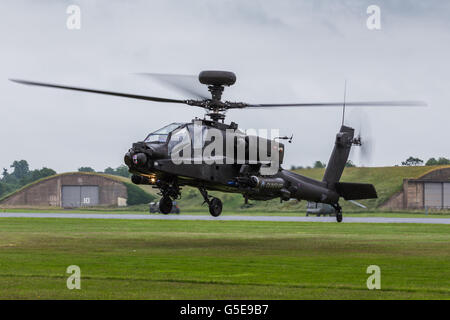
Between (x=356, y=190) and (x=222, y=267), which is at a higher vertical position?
(x=356, y=190)

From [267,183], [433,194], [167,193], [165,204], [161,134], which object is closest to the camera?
[161,134]

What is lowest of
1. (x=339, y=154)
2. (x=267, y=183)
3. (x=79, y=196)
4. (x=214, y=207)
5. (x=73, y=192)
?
(x=79, y=196)

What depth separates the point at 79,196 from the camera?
12350 centimetres

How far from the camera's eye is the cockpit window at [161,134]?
2995cm

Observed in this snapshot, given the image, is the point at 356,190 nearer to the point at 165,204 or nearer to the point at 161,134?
the point at 165,204

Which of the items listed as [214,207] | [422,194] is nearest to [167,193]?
[214,207]

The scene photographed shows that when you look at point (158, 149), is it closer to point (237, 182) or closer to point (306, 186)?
point (237, 182)

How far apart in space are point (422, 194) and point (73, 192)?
6315 centimetres

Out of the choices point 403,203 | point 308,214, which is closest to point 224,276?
point 308,214

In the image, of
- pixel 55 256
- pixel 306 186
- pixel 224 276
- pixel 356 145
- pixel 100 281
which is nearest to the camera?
pixel 100 281

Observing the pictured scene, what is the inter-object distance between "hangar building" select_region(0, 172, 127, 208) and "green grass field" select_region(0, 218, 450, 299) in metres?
86.4

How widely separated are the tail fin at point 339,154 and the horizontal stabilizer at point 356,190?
675 mm
